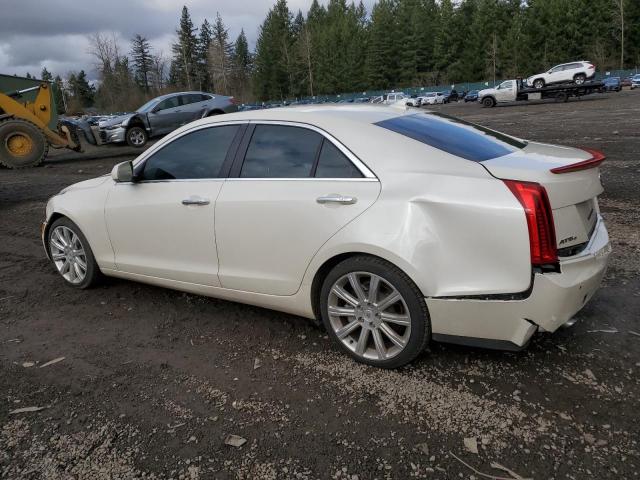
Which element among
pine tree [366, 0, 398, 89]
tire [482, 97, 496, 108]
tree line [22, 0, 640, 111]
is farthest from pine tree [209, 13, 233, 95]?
tire [482, 97, 496, 108]

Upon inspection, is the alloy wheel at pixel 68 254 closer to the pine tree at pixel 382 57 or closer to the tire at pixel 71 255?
the tire at pixel 71 255

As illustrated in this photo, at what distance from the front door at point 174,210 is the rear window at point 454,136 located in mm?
1227

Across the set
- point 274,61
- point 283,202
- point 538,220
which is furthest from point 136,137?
point 274,61

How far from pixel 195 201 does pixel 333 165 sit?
110 cm

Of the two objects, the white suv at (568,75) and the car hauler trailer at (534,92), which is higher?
the white suv at (568,75)

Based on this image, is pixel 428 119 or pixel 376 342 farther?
pixel 428 119

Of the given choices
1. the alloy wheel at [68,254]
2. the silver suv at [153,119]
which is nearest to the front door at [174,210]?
the alloy wheel at [68,254]

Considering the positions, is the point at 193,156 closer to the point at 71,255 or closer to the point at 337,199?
the point at 337,199

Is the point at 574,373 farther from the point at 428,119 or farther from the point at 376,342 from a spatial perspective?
the point at 428,119

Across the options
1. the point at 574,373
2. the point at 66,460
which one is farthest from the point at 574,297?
the point at 66,460

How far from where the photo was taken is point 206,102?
19.0m

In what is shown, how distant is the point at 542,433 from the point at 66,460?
231 centimetres

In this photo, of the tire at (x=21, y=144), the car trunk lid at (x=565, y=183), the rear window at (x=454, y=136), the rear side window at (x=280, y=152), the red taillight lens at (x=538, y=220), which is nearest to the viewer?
the red taillight lens at (x=538, y=220)

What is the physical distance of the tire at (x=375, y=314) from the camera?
288 centimetres
